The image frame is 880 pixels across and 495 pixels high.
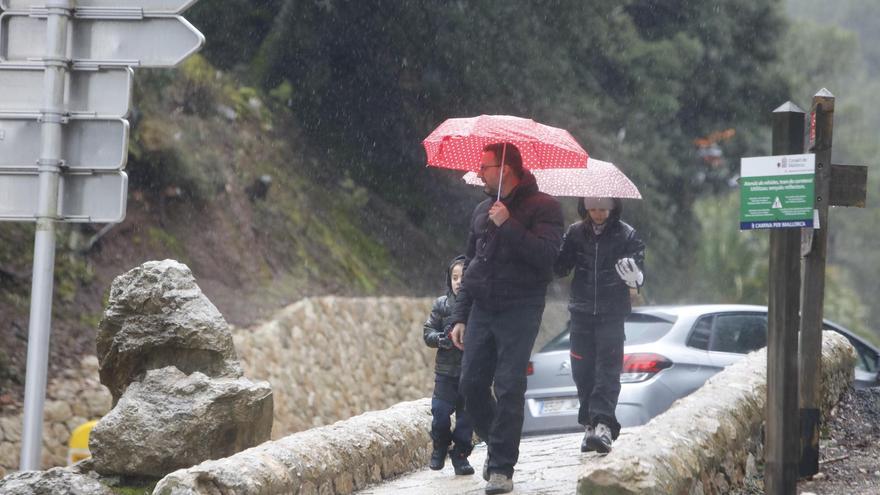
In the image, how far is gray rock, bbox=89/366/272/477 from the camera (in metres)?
6.73

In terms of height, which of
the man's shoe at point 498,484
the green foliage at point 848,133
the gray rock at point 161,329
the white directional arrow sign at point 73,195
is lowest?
the man's shoe at point 498,484

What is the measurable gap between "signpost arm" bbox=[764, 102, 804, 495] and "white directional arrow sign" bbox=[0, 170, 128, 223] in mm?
3236

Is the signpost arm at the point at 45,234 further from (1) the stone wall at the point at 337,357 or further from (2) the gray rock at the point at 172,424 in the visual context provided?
(1) the stone wall at the point at 337,357

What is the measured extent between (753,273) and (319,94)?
1081cm

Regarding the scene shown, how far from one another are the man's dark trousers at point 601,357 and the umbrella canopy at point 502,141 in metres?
1.05

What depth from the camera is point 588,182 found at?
764 centimetres

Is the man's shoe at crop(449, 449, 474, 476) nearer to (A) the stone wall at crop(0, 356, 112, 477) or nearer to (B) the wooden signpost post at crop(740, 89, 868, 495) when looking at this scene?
(B) the wooden signpost post at crop(740, 89, 868, 495)

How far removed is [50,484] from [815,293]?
16.7ft

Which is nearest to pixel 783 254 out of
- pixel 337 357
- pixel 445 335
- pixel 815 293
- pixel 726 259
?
pixel 445 335

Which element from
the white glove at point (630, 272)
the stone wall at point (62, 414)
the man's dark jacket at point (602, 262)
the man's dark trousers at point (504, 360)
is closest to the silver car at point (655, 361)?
the man's dark jacket at point (602, 262)

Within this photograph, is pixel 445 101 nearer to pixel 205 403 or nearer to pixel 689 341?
pixel 689 341

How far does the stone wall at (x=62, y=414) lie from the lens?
1223 centimetres

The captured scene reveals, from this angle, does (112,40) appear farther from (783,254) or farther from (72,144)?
(783,254)

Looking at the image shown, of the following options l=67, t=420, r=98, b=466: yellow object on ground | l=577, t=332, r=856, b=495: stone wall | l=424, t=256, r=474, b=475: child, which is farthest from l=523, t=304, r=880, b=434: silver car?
l=67, t=420, r=98, b=466: yellow object on ground
